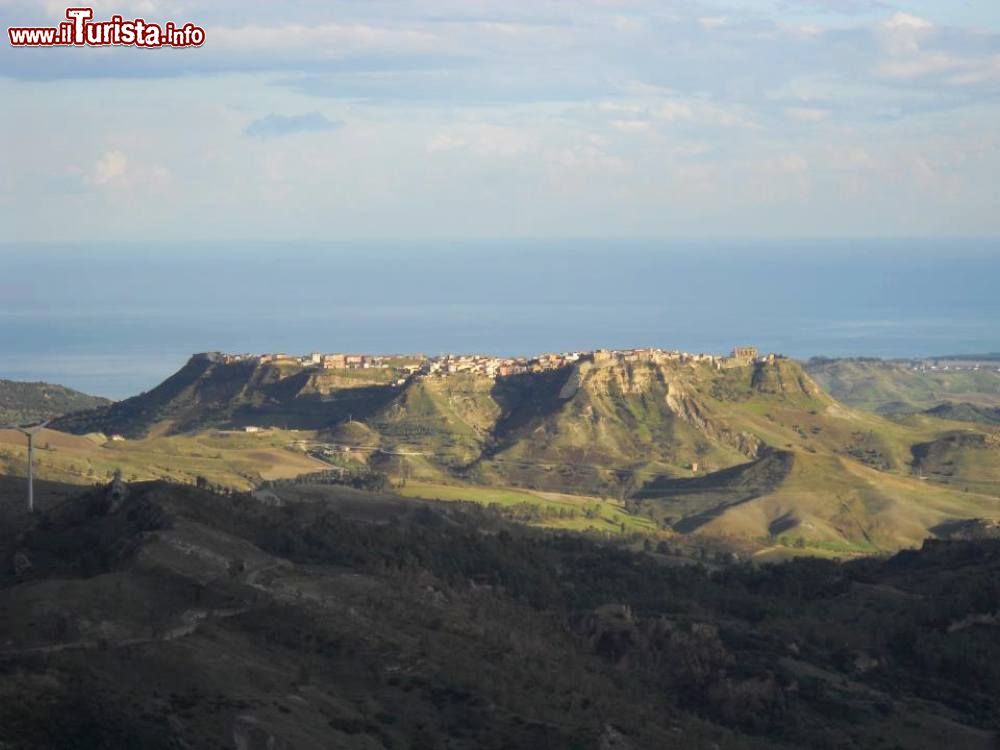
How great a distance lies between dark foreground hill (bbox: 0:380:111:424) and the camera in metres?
138

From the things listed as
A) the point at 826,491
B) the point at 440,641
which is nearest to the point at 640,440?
the point at 826,491

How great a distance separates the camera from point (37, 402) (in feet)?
484

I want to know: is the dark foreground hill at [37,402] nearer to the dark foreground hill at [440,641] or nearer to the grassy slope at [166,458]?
the grassy slope at [166,458]

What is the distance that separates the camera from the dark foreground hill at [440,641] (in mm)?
36531

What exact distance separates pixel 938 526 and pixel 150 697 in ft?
248

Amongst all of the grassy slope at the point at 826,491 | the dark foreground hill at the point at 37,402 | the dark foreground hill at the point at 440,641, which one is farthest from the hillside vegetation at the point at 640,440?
the dark foreground hill at the point at 440,641

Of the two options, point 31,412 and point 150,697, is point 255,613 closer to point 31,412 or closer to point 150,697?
point 150,697

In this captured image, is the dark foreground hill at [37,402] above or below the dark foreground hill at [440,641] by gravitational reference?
above

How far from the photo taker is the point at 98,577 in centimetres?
4284

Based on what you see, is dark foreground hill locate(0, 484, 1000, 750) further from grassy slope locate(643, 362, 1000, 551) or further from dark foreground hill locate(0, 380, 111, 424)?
dark foreground hill locate(0, 380, 111, 424)

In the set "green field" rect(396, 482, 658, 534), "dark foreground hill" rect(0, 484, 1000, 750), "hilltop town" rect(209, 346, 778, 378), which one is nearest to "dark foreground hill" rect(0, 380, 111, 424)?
"hilltop town" rect(209, 346, 778, 378)

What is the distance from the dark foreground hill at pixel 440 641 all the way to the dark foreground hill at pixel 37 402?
2903 inches

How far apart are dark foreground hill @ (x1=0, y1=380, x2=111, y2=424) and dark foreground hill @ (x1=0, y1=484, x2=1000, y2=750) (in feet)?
242

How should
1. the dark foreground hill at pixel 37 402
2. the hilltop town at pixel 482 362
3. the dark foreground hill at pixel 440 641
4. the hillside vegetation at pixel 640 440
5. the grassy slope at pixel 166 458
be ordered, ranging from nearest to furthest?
the dark foreground hill at pixel 440 641 → the grassy slope at pixel 166 458 → the hillside vegetation at pixel 640 440 → the dark foreground hill at pixel 37 402 → the hilltop town at pixel 482 362
